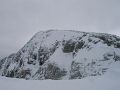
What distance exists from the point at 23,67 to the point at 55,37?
642 inches

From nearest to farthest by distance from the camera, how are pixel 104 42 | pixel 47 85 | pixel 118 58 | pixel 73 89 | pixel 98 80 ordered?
1. pixel 73 89
2. pixel 47 85
3. pixel 98 80
4. pixel 118 58
5. pixel 104 42

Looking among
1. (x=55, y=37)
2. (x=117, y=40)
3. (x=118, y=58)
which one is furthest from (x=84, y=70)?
(x=55, y=37)

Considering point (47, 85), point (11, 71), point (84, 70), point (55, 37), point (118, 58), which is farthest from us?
point (11, 71)

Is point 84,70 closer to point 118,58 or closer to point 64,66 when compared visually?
point 118,58

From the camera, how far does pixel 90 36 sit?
5469cm

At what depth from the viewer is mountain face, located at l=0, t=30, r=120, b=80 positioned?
40.2 meters

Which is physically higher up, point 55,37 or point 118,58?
point 55,37

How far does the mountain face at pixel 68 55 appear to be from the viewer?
4020 centimetres

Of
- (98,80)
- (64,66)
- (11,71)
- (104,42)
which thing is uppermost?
(104,42)

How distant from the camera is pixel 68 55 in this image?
56.3 meters

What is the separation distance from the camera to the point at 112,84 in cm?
736

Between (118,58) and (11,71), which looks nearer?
(118,58)

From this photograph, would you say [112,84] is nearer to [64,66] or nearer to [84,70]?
[84,70]

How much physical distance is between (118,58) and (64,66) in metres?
18.5
